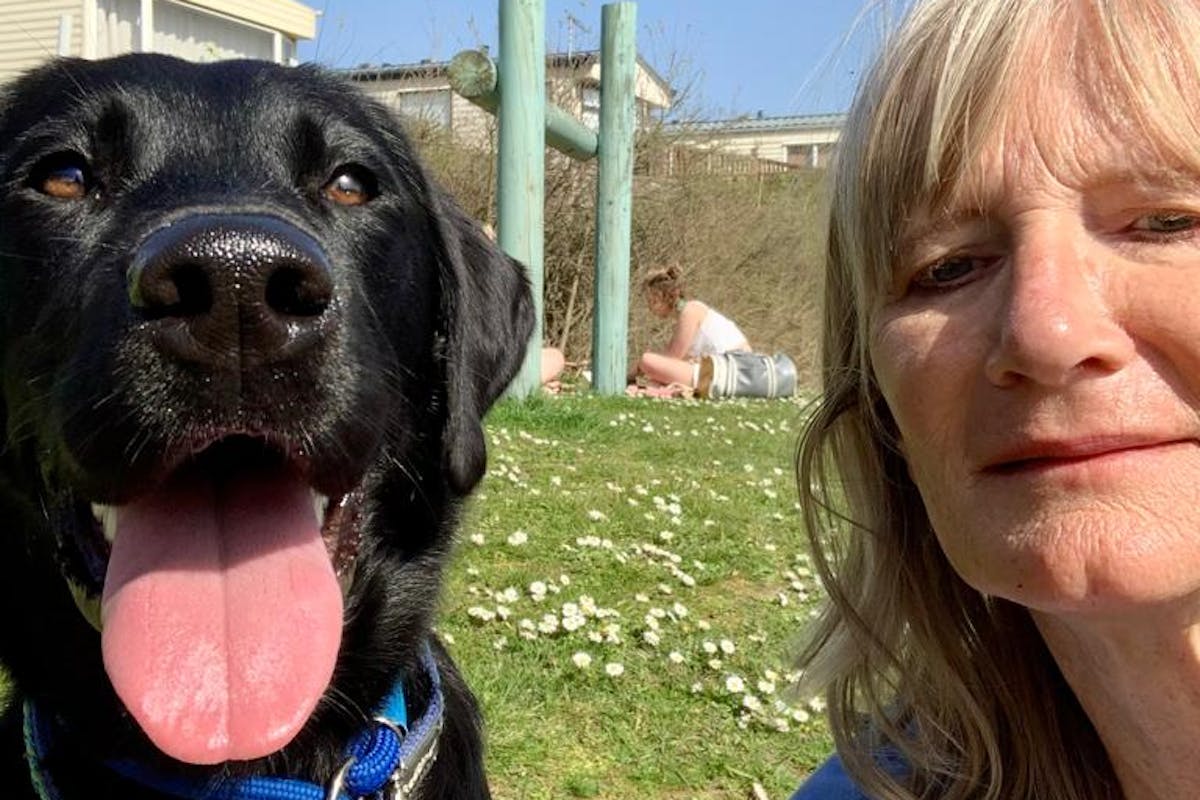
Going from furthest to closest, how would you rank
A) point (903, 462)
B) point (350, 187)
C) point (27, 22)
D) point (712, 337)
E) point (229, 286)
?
1. point (27, 22)
2. point (712, 337)
3. point (350, 187)
4. point (903, 462)
5. point (229, 286)

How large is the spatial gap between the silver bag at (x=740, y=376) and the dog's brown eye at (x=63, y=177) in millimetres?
10336

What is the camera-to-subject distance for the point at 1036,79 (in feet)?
5.45

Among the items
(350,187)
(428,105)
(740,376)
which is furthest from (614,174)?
(350,187)

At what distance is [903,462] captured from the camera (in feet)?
7.03

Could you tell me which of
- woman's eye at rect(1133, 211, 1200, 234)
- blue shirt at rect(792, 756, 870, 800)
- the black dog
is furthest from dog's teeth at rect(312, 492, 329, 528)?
woman's eye at rect(1133, 211, 1200, 234)

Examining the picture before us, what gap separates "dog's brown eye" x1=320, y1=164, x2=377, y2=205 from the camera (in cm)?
242

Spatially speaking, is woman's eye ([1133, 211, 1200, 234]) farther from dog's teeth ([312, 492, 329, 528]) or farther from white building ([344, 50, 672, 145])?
white building ([344, 50, 672, 145])

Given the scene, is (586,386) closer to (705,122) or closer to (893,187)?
(705,122)

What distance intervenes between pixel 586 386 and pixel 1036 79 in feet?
37.4

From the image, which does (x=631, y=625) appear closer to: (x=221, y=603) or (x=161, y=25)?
(x=221, y=603)

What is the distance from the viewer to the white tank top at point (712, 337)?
1272 cm

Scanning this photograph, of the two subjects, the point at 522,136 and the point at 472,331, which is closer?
the point at 472,331

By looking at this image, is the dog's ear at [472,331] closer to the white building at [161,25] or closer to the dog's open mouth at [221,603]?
the dog's open mouth at [221,603]

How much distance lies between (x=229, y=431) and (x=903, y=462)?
1.19 metres
